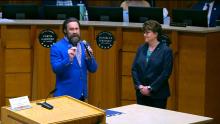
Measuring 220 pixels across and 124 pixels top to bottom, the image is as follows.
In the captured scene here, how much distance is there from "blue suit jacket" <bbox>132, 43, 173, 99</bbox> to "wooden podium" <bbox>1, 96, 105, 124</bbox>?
1.64 meters

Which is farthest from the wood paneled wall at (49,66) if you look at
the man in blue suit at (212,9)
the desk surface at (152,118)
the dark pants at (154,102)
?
the desk surface at (152,118)

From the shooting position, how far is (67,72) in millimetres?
4801

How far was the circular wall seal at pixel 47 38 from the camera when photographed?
638 centimetres

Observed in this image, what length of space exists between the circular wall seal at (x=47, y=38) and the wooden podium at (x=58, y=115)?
2.83m

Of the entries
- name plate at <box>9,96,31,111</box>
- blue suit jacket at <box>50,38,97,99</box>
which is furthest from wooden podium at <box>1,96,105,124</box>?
blue suit jacket at <box>50,38,97,99</box>

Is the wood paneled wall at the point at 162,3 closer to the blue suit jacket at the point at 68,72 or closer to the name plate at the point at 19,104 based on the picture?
the blue suit jacket at the point at 68,72

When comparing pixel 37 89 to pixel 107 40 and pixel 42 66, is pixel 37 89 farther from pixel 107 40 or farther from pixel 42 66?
pixel 107 40

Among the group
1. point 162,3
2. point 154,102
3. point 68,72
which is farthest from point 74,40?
point 162,3

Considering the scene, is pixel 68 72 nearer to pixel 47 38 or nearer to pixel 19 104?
pixel 19 104

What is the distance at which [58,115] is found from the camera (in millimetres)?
3305

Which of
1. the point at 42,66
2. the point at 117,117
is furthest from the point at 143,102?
the point at 42,66

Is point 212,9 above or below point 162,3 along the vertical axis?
below

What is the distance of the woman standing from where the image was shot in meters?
5.10

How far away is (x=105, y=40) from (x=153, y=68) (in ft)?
4.40
